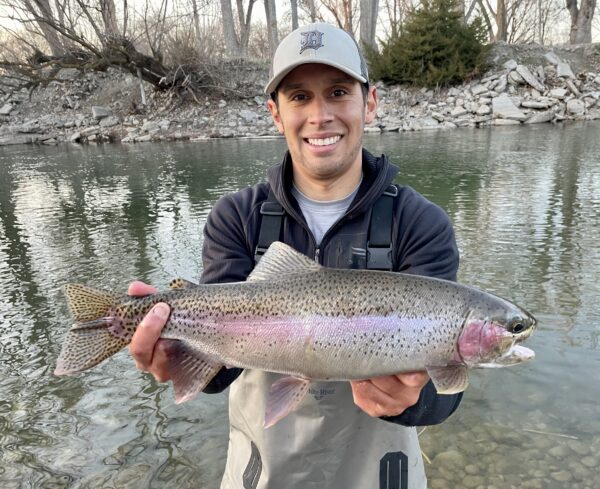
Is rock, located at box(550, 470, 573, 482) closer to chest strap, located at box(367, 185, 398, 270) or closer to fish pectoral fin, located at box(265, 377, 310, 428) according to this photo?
chest strap, located at box(367, 185, 398, 270)

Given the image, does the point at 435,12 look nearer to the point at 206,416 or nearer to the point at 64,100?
the point at 64,100

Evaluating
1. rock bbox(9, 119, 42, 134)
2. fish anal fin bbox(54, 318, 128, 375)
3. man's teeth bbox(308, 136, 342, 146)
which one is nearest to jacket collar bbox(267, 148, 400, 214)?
man's teeth bbox(308, 136, 342, 146)

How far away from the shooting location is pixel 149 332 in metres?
2.05

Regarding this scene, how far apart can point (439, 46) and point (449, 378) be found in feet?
86.8

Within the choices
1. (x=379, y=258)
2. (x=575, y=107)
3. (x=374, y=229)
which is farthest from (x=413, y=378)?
(x=575, y=107)

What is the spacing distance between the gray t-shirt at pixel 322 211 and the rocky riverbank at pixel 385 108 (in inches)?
769

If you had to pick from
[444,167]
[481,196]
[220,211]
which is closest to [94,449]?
[220,211]

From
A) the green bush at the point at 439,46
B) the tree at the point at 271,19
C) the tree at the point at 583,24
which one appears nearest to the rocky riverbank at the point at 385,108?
the green bush at the point at 439,46

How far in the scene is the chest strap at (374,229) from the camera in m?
2.37

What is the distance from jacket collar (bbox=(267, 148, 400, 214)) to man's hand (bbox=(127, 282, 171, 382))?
78cm

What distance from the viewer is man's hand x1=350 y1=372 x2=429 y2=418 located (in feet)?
6.44

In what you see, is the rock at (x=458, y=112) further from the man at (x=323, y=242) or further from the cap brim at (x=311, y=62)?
the cap brim at (x=311, y=62)

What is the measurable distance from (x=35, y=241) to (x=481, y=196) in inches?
316

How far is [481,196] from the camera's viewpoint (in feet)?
31.5
